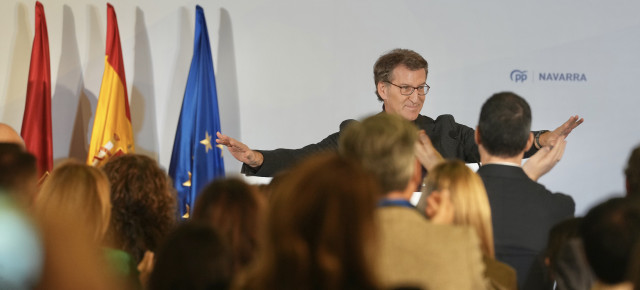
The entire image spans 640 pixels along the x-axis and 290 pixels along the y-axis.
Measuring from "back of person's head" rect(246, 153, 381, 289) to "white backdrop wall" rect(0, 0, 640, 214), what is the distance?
4.03m

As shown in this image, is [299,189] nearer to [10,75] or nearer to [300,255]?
[300,255]

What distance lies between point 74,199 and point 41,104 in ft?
9.64

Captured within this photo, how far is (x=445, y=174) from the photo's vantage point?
8.25 ft

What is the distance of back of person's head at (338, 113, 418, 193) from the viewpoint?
212 centimetres

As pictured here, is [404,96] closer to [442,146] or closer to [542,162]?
[442,146]

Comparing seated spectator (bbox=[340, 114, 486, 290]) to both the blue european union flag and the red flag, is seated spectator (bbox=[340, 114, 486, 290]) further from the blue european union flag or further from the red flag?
the red flag

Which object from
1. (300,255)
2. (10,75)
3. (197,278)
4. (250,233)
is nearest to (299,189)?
(300,255)

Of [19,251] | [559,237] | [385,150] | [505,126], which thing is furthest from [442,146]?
[19,251]

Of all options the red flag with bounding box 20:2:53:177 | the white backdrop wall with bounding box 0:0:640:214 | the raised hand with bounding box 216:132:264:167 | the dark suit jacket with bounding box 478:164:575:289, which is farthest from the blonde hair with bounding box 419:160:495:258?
the red flag with bounding box 20:2:53:177

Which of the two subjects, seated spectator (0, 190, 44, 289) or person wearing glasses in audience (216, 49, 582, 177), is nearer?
seated spectator (0, 190, 44, 289)

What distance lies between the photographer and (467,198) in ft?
8.12

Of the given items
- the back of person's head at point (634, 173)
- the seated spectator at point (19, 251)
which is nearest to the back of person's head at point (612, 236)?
the back of person's head at point (634, 173)

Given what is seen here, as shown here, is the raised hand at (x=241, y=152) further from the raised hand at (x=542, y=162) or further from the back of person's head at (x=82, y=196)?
the back of person's head at (x=82, y=196)

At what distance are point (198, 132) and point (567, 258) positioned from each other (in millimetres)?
3196
